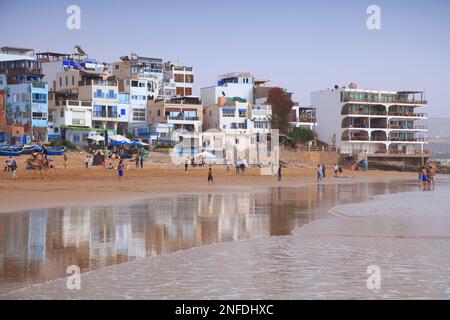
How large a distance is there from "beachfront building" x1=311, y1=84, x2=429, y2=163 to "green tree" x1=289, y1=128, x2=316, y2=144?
17.9 feet

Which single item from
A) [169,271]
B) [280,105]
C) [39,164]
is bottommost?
[169,271]

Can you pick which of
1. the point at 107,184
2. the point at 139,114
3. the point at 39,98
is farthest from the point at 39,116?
the point at 107,184

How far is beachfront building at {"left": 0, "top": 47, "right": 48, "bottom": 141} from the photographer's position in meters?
61.8

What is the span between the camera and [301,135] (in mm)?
76312

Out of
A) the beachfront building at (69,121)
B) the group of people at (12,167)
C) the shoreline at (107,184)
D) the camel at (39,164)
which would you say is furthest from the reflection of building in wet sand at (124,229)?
the beachfront building at (69,121)

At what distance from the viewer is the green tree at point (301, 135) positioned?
249 feet

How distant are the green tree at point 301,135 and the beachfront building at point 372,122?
5.46 metres

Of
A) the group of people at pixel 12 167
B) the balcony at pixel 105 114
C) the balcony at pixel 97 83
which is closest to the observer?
the group of people at pixel 12 167

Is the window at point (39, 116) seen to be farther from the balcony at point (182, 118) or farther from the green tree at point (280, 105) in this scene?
the green tree at point (280, 105)

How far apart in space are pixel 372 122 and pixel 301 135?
510 inches

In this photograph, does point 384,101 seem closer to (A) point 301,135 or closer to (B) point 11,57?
(A) point 301,135

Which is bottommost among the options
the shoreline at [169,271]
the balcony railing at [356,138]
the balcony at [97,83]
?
the shoreline at [169,271]

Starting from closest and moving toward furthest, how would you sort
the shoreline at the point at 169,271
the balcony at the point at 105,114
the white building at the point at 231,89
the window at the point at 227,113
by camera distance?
the shoreline at the point at 169,271 → the balcony at the point at 105,114 → the window at the point at 227,113 → the white building at the point at 231,89

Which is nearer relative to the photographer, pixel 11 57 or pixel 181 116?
pixel 11 57
